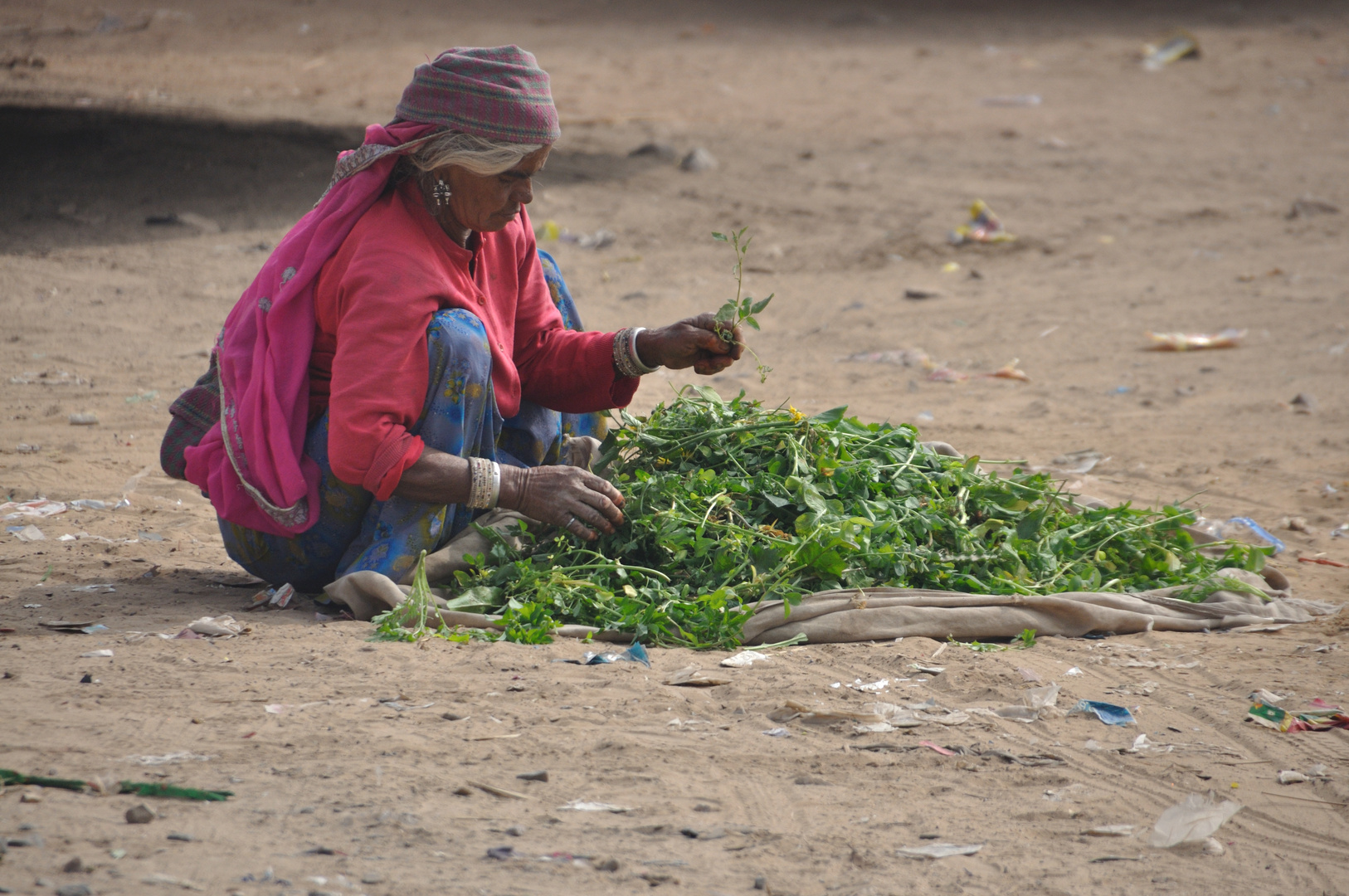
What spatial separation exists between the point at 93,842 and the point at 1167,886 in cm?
177

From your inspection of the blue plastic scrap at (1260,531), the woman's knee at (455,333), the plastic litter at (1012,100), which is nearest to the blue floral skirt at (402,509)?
→ the woman's knee at (455,333)

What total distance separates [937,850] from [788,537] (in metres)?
1.17

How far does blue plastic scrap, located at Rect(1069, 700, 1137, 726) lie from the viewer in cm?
265

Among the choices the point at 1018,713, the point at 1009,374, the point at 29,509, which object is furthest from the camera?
the point at 1009,374

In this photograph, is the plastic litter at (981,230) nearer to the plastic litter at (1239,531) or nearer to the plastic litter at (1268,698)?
the plastic litter at (1239,531)

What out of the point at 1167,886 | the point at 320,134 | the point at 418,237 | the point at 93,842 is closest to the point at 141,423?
the point at 418,237

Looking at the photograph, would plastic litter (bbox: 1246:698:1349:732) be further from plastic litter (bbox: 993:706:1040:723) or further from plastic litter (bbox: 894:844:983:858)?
plastic litter (bbox: 894:844:983:858)

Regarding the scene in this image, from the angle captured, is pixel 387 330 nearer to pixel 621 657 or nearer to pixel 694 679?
pixel 621 657

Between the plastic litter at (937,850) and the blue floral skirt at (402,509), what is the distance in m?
1.46

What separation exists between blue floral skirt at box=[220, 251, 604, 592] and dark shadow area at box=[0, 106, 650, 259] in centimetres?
476

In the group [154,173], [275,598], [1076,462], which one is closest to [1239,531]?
[1076,462]

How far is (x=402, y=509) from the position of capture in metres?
3.01

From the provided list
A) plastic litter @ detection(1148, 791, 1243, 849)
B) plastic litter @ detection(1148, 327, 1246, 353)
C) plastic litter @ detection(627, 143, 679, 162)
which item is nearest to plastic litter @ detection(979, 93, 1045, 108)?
plastic litter @ detection(627, 143, 679, 162)

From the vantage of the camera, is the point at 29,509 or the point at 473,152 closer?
the point at 473,152
